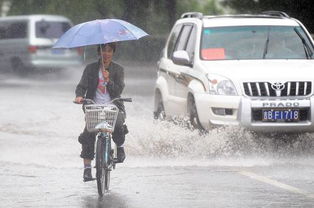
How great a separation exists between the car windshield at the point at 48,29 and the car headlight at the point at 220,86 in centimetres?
2028

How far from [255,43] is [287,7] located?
21.3 meters

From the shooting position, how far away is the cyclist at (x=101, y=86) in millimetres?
10273

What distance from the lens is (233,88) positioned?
1301 cm

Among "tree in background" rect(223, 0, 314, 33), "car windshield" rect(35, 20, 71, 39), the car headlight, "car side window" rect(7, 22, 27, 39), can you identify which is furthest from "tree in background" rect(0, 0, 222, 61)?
the car headlight

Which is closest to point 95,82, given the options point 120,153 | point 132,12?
point 120,153

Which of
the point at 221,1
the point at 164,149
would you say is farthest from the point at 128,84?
the point at 164,149

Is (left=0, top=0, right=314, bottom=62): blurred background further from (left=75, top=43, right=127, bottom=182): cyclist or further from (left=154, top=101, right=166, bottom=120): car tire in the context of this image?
(left=75, top=43, right=127, bottom=182): cyclist

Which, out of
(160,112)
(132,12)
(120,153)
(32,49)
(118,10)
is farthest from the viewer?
(118,10)

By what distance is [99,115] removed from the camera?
983 cm

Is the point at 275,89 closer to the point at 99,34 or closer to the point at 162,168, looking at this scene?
the point at 162,168

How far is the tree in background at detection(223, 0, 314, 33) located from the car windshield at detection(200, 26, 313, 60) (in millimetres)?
20219

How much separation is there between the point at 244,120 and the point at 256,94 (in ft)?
1.21

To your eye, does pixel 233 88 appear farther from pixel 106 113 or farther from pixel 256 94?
pixel 106 113

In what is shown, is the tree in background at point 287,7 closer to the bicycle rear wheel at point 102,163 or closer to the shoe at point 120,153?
the shoe at point 120,153
